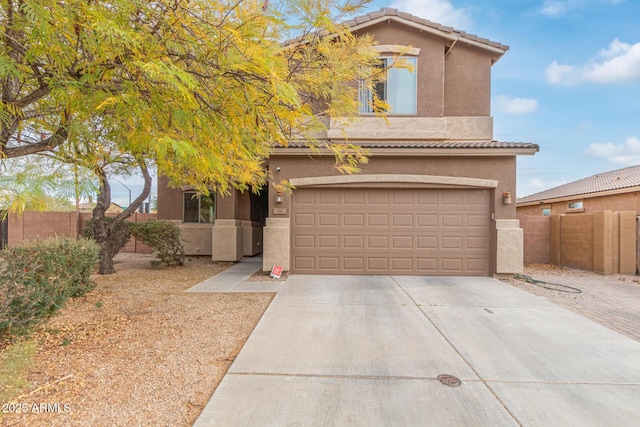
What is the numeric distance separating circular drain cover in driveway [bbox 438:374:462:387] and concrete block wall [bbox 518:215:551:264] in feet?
32.4

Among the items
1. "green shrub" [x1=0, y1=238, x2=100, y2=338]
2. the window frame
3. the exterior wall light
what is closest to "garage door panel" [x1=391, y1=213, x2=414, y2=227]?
the exterior wall light

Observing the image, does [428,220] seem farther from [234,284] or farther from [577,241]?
[577,241]

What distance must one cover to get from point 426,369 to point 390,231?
5.47m

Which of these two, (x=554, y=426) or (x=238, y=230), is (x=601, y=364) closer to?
(x=554, y=426)

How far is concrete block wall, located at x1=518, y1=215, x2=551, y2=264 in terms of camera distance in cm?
1134

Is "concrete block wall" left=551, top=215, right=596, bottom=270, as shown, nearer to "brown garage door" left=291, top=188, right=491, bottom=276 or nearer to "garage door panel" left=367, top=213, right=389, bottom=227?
"brown garage door" left=291, top=188, right=491, bottom=276

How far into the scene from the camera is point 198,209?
12875 mm

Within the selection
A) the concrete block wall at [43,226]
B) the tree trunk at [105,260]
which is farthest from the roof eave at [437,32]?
the concrete block wall at [43,226]

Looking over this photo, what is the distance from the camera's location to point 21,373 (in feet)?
9.13

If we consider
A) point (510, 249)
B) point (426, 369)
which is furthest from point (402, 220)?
point (426, 369)

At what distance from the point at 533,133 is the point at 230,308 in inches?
1999

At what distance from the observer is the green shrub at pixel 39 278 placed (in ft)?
12.0

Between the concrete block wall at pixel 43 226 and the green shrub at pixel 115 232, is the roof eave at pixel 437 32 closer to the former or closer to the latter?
the green shrub at pixel 115 232

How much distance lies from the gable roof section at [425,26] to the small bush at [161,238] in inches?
338
